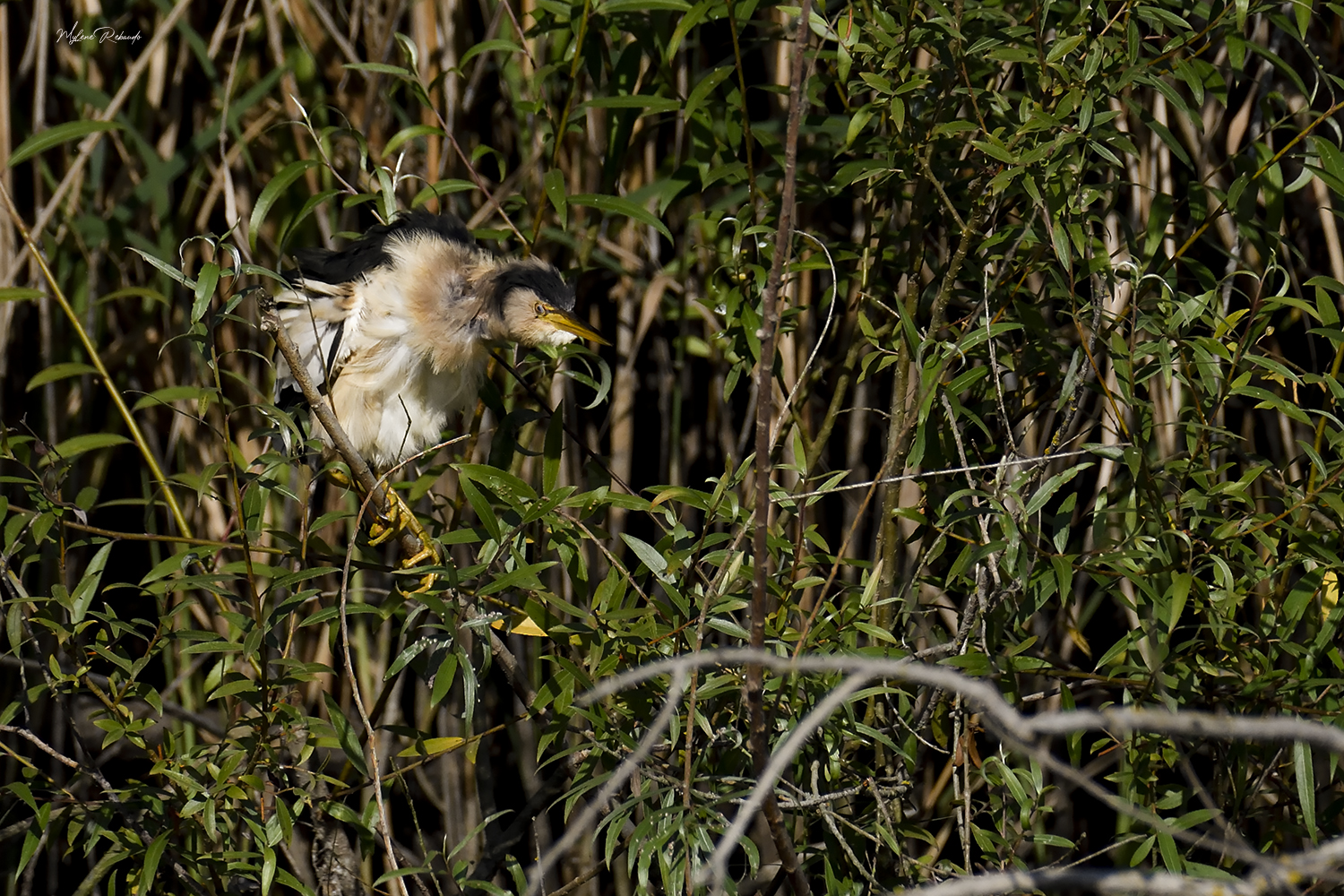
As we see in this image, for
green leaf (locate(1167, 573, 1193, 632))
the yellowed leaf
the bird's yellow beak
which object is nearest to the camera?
green leaf (locate(1167, 573, 1193, 632))

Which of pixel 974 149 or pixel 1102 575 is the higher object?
pixel 974 149

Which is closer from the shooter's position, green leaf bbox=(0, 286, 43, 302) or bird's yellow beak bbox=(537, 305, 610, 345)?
green leaf bbox=(0, 286, 43, 302)

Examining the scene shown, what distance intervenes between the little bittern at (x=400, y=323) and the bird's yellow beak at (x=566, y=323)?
19cm

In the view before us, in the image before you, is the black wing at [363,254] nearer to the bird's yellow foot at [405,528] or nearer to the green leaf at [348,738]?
the bird's yellow foot at [405,528]

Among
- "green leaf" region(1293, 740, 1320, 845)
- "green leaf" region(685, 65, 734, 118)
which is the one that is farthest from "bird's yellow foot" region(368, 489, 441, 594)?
"green leaf" region(1293, 740, 1320, 845)

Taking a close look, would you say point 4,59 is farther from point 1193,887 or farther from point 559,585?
point 1193,887

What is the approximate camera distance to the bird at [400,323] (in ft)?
8.00

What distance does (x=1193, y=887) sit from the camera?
690 millimetres

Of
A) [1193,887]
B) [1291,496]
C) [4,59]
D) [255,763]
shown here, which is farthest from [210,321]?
[4,59]

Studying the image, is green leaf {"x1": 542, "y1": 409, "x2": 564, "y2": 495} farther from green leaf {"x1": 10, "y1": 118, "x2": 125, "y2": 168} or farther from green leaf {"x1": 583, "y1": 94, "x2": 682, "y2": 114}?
green leaf {"x1": 10, "y1": 118, "x2": 125, "y2": 168}

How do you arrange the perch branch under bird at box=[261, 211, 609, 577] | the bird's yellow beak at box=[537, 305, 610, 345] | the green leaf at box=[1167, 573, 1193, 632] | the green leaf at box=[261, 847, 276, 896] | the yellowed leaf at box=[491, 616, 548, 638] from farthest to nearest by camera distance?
the perch branch under bird at box=[261, 211, 609, 577] → the bird's yellow beak at box=[537, 305, 610, 345] → the yellowed leaf at box=[491, 616, 548, 638] → the green leaf at box=[261, 847, 276, 896] → the green leaf at box=[1167, 573, 1193, 632]

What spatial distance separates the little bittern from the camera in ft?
8.00

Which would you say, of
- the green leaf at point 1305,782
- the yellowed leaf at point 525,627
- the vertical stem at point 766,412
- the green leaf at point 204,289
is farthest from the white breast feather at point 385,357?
the green leaf at point 1305,782

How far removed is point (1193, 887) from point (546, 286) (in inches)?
67.7
